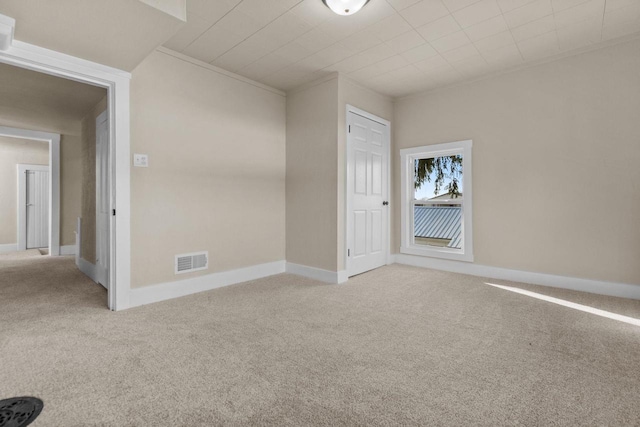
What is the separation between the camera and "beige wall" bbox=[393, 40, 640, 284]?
3.06m

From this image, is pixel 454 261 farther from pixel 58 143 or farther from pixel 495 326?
pixel 58 143

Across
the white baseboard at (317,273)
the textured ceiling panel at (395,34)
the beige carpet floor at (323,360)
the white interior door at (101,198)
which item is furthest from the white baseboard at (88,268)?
the textured ceiling panel at (395,34)

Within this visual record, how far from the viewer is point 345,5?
2.38m

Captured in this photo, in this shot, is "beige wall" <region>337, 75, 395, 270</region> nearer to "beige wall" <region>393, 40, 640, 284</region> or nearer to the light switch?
"beige wall" <region>393, 40, 640, 284</region>

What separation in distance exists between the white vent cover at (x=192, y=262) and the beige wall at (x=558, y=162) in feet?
11.5

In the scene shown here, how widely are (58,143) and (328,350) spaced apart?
22.6 feet

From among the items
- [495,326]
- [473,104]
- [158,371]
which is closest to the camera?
[158,371]

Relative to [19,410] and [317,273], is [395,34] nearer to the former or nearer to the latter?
[317,273]

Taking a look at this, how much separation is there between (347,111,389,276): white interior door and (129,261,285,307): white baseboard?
1.13 m

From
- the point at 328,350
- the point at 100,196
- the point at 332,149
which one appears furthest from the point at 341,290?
the point at 100,196

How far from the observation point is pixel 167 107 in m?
3.14

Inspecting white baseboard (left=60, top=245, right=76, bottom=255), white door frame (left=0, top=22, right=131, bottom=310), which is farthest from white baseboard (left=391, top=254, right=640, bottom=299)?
white baseboard (left=60, top=245, right=76, bottom=255)

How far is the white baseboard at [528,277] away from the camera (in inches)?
122

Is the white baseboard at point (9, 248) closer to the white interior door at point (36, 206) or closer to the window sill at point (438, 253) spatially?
the white interior door at point (36, 206)
